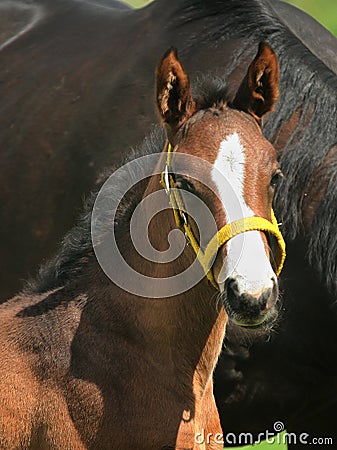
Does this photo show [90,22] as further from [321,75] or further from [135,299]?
[135,299]

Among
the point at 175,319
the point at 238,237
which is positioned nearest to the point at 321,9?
the point at 175,319

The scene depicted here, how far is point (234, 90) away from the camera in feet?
14.5

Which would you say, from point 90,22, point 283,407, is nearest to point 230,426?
point 283,407

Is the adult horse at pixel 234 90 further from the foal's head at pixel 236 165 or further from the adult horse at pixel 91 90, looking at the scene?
the foal's head at pixel 236 165

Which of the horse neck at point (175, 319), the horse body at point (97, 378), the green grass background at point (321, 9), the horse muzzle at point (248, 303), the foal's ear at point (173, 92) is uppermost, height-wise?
the foal's ear at point (173, 92)

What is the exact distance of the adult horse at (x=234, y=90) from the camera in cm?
439

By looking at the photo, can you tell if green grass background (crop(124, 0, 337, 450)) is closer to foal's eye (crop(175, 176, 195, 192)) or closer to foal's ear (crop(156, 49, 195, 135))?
foal's ear (crop(156, 49, 195, 135))

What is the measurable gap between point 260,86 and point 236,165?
438 mm

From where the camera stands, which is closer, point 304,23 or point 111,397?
point 111,397

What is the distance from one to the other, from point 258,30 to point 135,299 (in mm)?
1629

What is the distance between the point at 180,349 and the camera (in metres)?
3.70

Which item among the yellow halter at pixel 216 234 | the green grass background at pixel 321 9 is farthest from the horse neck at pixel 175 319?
the green grass background at pixel 321 9

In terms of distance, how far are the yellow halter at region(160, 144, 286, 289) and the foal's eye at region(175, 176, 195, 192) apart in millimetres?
26

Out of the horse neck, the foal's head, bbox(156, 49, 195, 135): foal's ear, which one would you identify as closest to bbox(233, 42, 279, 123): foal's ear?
Result: the foal's head
